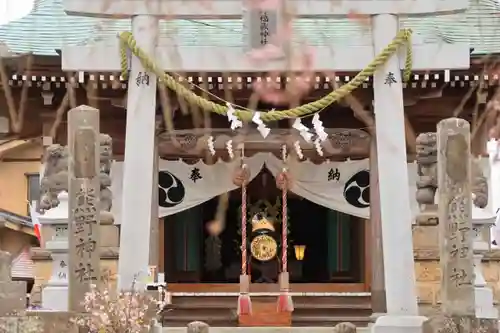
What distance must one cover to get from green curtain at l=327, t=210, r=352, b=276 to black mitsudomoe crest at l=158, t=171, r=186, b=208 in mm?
2955

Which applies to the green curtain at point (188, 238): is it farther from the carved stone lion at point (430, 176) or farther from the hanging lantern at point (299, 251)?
the carved stone lion at point (430, 176)

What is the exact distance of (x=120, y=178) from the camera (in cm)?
1420

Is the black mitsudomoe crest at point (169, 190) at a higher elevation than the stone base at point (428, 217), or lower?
higher

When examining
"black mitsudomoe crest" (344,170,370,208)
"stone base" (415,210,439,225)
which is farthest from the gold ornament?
"stone base" (415,210,439,225)

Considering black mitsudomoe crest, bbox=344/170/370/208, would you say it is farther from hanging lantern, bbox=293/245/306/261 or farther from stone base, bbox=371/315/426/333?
stone base, bbox=371/315/426/333

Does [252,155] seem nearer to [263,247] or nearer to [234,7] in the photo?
[263,247]

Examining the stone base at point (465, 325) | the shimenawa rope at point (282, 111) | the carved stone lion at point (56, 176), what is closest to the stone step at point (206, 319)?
the carved stone lion at point (56, 176)

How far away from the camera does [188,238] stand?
1516 cm

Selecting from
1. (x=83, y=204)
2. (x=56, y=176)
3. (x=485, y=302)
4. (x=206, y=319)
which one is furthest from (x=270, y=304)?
(x=83, y=204)

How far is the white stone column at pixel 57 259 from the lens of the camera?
12.8 m

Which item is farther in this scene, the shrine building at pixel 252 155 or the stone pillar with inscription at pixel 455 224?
the shrine building at pixel 252 155

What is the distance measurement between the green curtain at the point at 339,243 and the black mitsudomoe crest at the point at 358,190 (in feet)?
3.86

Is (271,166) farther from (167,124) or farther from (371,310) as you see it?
(371,310)

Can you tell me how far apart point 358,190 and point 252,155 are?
1843 mm
